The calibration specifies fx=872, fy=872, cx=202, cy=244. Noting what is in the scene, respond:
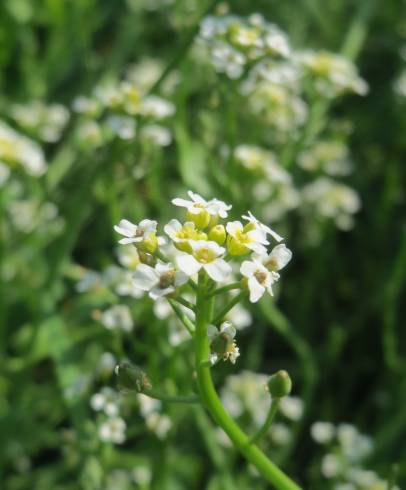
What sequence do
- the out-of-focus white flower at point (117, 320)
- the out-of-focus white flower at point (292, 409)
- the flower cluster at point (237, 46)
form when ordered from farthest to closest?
the out-of-focus white flower at point (292, 409)
the flower cluster at point (237, 46)
the out-of-focus white flower at point (117, 320)

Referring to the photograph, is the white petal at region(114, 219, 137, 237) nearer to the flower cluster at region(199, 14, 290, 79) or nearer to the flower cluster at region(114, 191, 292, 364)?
the flower cluster at region(114, 191, 292, 364)

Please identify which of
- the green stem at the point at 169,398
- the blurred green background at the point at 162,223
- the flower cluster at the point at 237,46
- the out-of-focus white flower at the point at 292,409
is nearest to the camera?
the green stem at the point at 169,398

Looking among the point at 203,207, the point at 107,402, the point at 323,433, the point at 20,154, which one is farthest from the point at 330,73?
the point at 203,207

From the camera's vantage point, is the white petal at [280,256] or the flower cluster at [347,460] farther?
the flower cluster at [347,460]

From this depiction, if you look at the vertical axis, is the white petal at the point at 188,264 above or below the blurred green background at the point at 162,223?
above

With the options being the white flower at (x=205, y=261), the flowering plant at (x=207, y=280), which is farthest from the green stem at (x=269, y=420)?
the white flower at (x=205, y=261)

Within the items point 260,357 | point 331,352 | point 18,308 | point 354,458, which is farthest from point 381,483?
point 18,308

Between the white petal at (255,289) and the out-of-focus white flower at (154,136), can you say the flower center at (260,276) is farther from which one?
the out-of-focus white flower at (154,136)
